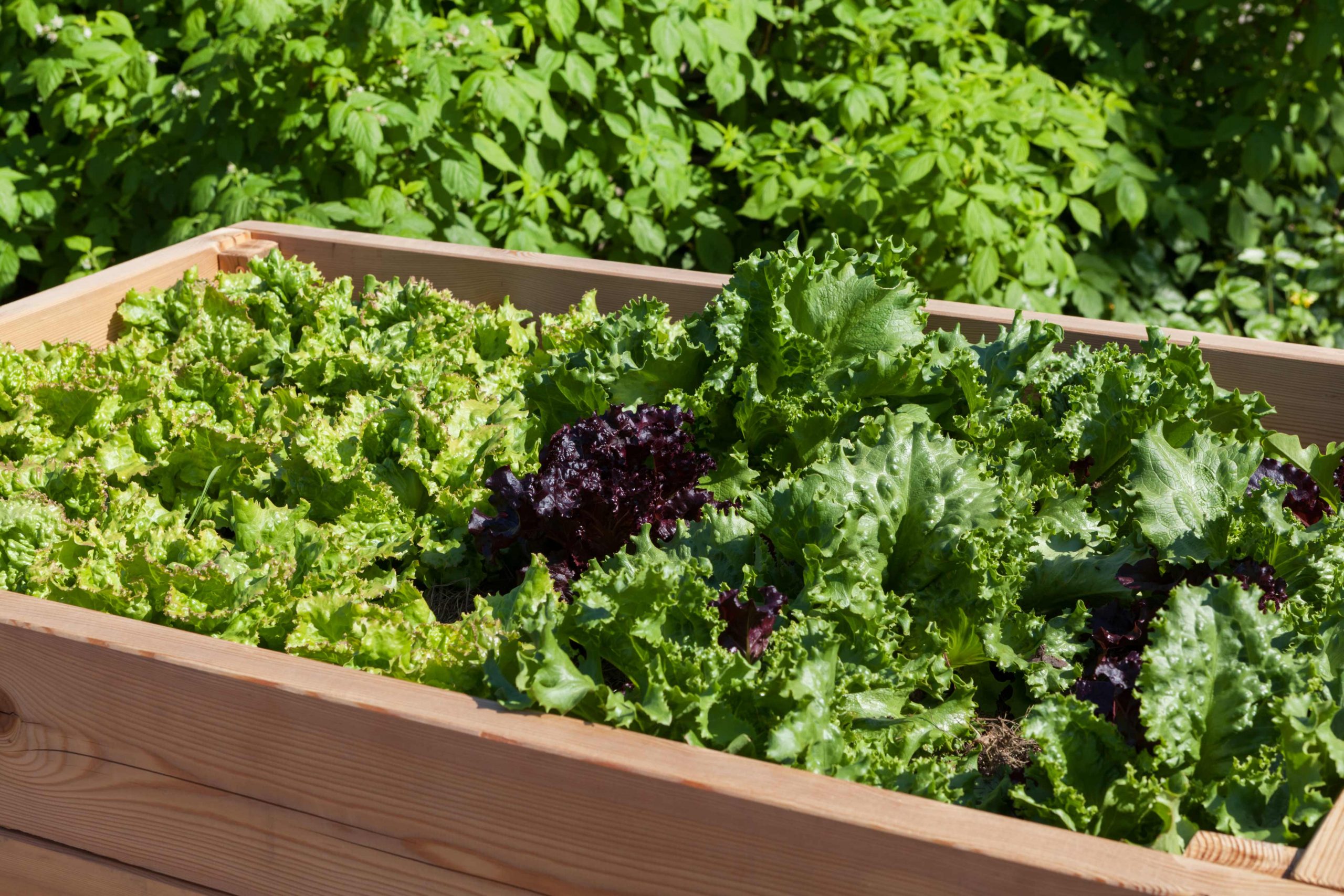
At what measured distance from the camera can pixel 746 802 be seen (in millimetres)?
1324

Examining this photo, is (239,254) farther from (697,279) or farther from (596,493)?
(596,493)

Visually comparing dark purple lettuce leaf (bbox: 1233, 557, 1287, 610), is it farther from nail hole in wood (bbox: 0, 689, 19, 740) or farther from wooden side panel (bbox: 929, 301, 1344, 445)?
nail hole in wood (bbox: 0, 689, 19, 740)

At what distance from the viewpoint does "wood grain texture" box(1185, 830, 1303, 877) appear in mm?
1243

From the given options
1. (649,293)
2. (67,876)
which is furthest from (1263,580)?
(67,876)

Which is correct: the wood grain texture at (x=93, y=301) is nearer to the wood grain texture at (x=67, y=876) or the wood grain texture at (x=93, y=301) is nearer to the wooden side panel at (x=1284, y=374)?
the wood grain texture at (x=67, y=876)

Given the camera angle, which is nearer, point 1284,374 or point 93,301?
point 1284,374

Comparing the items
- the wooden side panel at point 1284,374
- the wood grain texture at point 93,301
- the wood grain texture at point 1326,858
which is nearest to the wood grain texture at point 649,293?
the wooden side panel at point 1284,374

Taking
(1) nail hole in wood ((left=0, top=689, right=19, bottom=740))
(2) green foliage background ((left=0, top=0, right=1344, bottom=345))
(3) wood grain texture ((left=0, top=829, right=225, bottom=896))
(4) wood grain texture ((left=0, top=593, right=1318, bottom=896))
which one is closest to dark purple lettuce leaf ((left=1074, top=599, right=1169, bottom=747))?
(4) wood grain texture ((left=0, top=593, right=1318, bottom=896))

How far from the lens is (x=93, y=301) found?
9.81 feet

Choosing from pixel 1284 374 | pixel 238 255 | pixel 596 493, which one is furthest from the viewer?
pixel 238 255

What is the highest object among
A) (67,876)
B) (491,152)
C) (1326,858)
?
(491,152)

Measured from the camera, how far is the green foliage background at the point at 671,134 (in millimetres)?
3645

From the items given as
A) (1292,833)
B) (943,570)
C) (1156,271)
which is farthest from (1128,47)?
(1292,833)

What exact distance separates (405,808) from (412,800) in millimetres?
21
